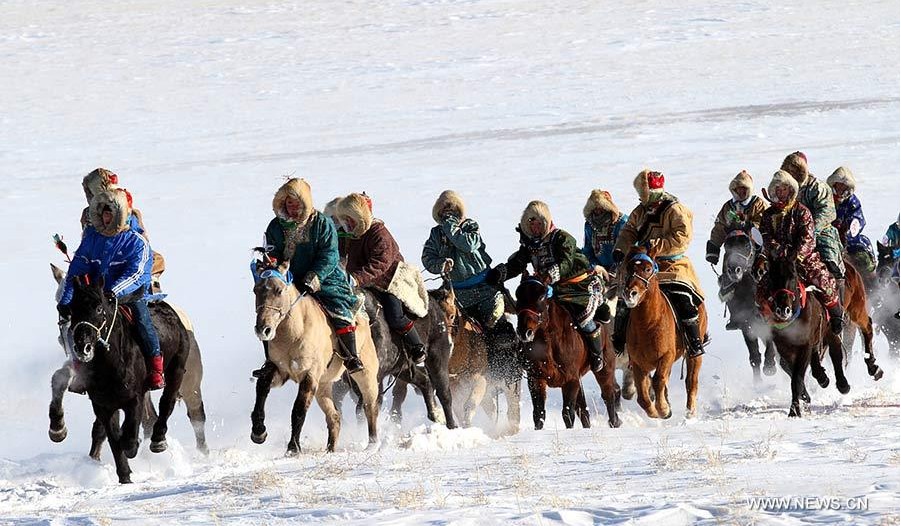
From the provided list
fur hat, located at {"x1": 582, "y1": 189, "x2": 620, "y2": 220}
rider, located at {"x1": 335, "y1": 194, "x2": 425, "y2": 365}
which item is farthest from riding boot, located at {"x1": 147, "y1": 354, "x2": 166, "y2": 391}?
fur hat, located at {"x1": 582, "y1": 189, "x2": 620, "y2": 220}

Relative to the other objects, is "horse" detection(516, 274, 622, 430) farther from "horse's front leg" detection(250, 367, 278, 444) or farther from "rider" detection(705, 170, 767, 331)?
"rider" detection(705, 170, 767, 331)

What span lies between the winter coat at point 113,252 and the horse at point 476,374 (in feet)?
12.4

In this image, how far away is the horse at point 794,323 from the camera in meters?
12.7

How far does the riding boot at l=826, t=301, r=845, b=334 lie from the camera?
45.3 ft

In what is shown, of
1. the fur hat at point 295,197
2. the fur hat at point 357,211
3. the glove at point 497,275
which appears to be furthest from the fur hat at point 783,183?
the fur hat at point 295,197

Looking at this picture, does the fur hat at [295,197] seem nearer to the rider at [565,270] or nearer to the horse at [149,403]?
the horse at [149,403]

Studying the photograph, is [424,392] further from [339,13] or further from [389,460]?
[339,13]

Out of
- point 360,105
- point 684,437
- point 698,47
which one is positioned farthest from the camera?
point 698,47

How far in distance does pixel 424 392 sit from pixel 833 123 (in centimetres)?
2434

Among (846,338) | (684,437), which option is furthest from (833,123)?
(684,437)

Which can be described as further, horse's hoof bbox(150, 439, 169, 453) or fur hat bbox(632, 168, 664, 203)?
fur hat bbox(632, 168, 664, 203)

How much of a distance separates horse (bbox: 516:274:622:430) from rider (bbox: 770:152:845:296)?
10.6 feet

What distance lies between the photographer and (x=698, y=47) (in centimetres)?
4828

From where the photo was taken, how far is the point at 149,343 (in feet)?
35.1
